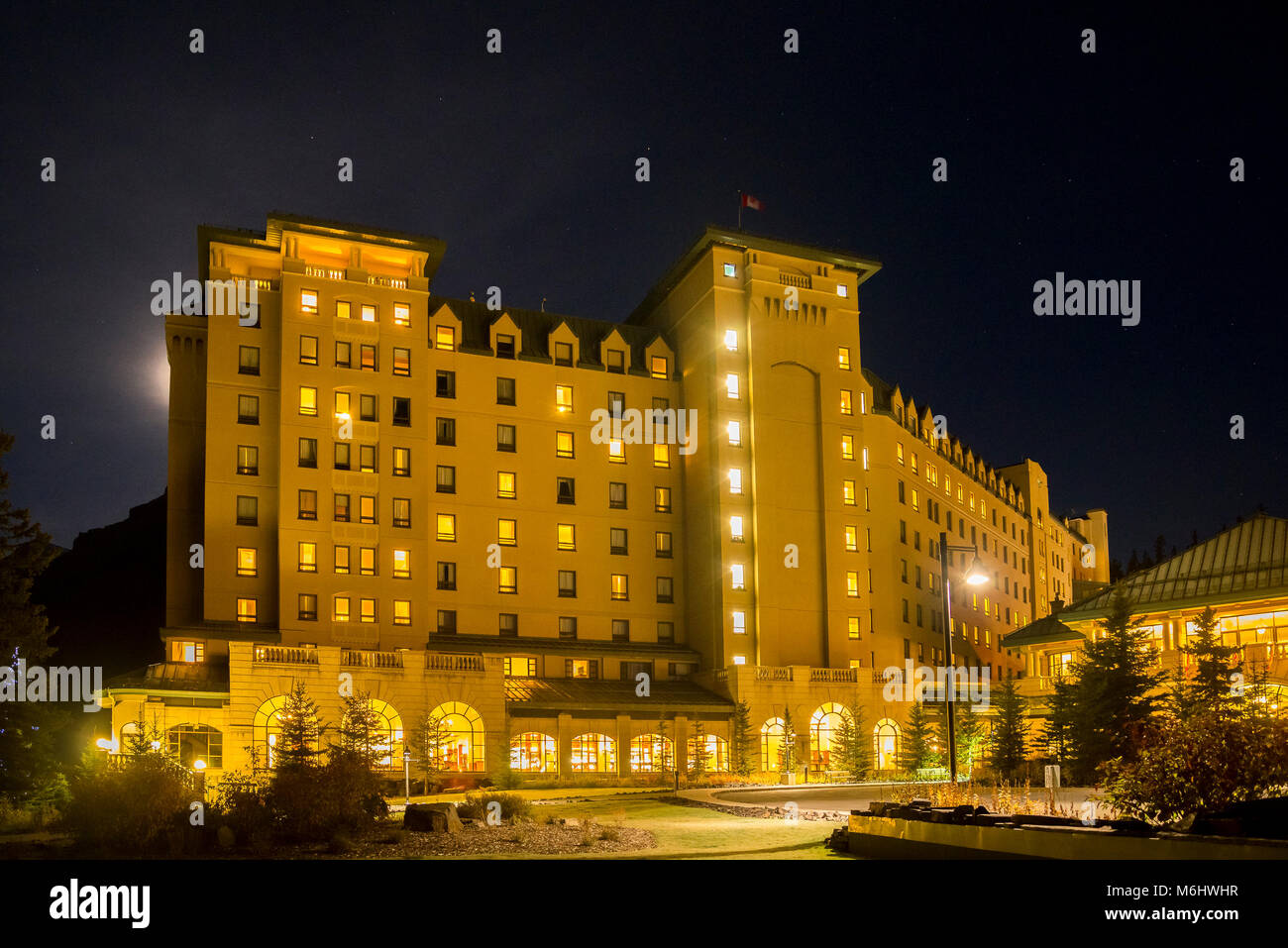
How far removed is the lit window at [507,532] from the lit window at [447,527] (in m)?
2.95

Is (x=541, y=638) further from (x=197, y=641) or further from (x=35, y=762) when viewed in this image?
(x=35, y=762)

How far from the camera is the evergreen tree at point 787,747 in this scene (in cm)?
6425

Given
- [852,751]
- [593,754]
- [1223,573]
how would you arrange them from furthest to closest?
1. [593,754]
2. [852,751]
3. [1223,573]

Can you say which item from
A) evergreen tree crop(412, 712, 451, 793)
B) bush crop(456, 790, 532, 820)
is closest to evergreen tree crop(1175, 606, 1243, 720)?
bush crop(456, 790, 532, 820)

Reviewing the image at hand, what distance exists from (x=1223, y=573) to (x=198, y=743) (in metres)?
48.7

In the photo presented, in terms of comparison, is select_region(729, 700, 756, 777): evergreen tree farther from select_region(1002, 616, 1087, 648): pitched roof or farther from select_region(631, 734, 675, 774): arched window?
select_region(1002, 616, 1087, 648): pitched roof

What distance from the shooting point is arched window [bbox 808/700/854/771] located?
71.2m

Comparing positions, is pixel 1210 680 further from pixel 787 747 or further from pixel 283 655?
pixel 283 655

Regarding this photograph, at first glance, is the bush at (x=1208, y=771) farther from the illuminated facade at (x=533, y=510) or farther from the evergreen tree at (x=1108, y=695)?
the illuminated facade at (x=533, y=510)

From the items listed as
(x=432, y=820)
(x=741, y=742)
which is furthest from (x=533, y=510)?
(x=432, y=820)

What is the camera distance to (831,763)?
2591 inches

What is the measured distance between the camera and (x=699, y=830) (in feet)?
95.7

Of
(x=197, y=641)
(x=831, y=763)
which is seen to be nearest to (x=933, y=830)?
(x=831, y=763)
